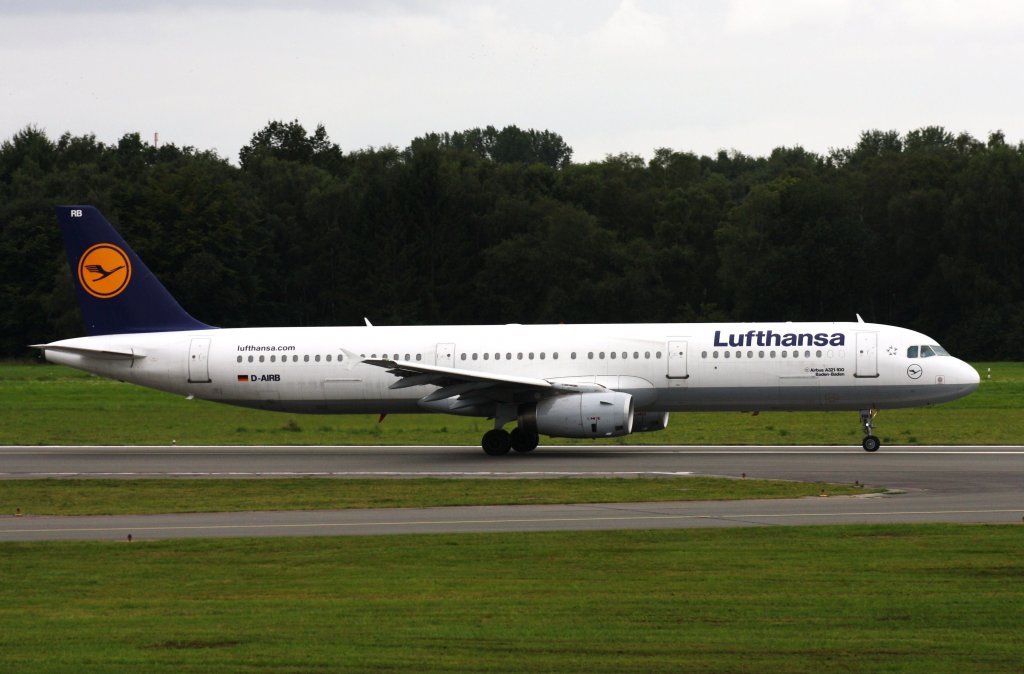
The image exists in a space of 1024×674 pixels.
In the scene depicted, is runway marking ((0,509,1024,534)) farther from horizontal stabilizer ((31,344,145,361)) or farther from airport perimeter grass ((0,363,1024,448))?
horizontal stabilizer ((31,344,145,361))

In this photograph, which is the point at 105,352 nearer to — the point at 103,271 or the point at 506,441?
the point at 103,271

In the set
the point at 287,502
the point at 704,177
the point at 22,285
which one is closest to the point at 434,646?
the point at 287,502

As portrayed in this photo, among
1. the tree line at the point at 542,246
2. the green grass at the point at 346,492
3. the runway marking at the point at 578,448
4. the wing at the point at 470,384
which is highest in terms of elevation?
the tree line at the point at 542,246

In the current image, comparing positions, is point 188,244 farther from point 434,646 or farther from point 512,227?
point 434,646

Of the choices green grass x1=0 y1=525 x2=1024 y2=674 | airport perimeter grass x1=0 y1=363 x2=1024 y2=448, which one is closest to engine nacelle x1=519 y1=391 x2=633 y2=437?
airport perimeter grass x1=0 y1=363 x2=1024 y2=448

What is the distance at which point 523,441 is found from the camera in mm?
35844

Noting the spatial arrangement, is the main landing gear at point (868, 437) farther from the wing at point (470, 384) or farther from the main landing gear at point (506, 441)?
the main landing gear at point (506, 441)

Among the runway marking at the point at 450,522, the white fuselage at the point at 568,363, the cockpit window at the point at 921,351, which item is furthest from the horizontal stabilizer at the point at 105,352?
the cockpit window at the point at 921,351

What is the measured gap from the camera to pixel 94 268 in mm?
39406

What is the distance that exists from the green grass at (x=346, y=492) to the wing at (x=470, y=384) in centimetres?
546

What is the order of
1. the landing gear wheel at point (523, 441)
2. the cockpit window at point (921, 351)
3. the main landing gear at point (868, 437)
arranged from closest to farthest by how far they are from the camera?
1. the main landing gear at point (868, 437)
2. the cockpit window at point (921, 351)
3. the landing gear wheel at point (523, 441)

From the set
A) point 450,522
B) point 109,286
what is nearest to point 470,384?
point 109,286

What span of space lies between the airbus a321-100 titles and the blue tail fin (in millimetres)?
37

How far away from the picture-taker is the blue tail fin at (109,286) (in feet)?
129
